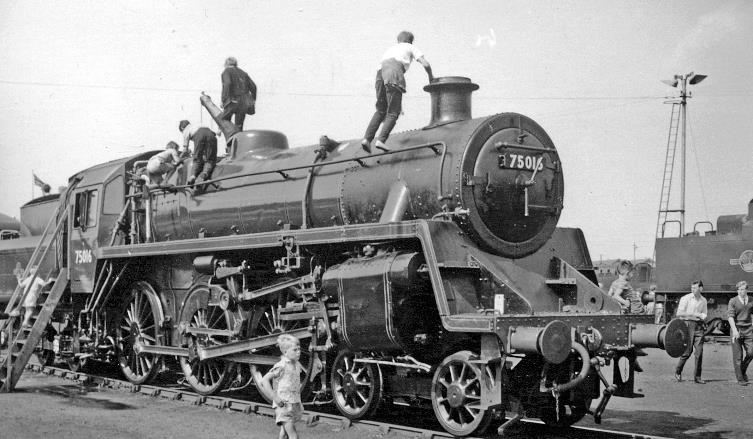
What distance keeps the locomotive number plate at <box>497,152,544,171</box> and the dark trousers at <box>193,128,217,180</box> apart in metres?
4.66

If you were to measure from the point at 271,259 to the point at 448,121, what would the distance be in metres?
2.95

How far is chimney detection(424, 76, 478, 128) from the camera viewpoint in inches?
352

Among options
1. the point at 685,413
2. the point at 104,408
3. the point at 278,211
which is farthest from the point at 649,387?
the point at 104,408

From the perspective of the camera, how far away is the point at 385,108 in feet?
30.0

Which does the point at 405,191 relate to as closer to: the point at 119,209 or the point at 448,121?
the point at 448,121

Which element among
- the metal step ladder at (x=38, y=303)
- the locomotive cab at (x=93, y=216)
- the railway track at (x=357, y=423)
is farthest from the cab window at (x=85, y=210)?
the railway track at (x=357, y=423)

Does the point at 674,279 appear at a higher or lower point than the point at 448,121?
lower

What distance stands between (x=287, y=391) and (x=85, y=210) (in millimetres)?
7527

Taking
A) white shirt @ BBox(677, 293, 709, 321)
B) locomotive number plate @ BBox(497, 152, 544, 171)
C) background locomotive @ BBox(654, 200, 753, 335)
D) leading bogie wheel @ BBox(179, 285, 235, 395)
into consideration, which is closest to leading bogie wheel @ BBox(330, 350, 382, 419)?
leading bogie wheel @ BBox(179, 285, 235, 395)

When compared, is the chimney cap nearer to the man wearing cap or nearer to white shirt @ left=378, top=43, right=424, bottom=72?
white shirt @ left=378, top=43, right=424, bottom=72

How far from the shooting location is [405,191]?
8555mm

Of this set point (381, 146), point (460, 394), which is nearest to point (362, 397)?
point (460, 394)

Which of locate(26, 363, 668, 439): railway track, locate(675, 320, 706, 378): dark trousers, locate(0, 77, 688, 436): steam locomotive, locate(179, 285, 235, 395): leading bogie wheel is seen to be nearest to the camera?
locate(0, 77, 688, 436): steam locomotive

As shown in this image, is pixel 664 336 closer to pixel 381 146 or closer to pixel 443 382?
pixel 443 382
